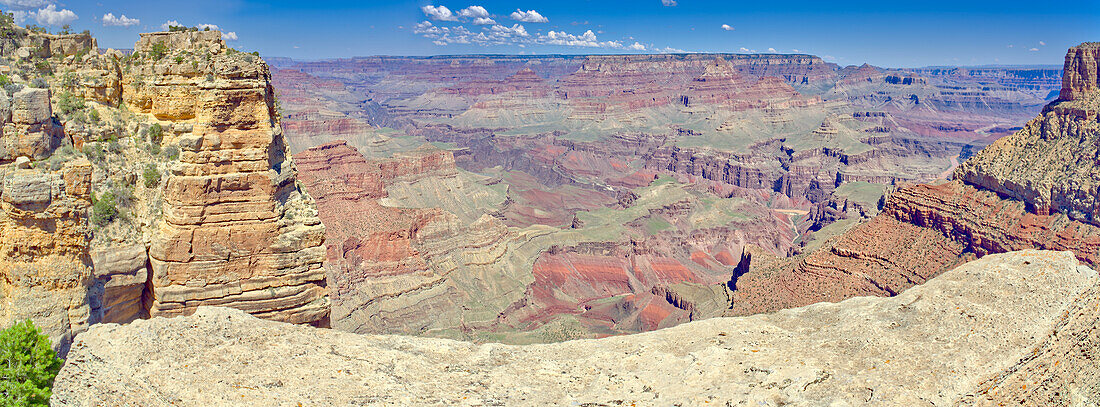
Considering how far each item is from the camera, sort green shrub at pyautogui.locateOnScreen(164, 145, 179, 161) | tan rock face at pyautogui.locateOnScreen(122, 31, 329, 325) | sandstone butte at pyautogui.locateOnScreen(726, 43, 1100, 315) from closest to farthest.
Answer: tan rock face at pyautogui.locateOnScreen(122, 31, 329, 325) < green shrub at pyautogui.locateOnScreen(164, 145, 179, 161) < sandstone butte at pyautogui.locateOnScreen(726, 43, 1100, 315)

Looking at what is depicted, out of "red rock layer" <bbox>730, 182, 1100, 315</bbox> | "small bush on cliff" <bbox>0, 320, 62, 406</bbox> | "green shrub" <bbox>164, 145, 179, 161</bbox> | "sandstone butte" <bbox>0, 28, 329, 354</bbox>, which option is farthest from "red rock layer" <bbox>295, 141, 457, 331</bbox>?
"small bush on cliff" <bbox>0, 320, 62, 406</bbox>

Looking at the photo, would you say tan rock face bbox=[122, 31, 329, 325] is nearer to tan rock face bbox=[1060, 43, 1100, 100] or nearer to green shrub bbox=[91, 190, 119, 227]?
green shrub bbox=[91, 190, 119, 227]

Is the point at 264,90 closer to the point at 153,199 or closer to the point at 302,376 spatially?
the point at 153,199

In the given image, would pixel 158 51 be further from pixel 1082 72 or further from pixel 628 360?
pixel 1082 72

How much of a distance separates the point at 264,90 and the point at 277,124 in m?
1.94

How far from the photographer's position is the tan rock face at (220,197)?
18859mm

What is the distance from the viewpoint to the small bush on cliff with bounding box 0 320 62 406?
1304cm

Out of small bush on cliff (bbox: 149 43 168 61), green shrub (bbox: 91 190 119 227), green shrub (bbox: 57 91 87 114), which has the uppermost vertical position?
small bush on cliff (bbox: 149 43 168 61)

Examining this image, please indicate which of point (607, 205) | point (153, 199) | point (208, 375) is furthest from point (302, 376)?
point (607, 205)

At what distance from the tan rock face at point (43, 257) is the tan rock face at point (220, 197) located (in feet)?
6.68

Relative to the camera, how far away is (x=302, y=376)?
16062mm

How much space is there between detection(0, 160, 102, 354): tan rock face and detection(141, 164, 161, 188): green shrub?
205 centimetres

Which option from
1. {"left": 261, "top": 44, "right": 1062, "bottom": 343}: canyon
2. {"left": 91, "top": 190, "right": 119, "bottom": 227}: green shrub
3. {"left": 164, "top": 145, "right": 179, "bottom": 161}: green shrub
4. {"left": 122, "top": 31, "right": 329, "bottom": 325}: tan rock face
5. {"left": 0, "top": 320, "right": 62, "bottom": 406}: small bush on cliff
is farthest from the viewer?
{"left": 261, "top": 44, "right": 1062, "bottom": 343}: canyon

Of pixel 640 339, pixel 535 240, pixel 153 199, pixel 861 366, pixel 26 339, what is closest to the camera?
pixel 26 339
